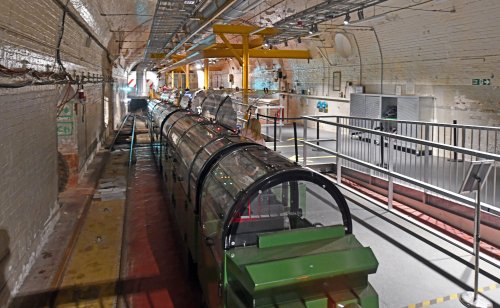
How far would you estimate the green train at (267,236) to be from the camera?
2.39 m

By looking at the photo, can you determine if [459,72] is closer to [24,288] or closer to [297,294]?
[297,294]

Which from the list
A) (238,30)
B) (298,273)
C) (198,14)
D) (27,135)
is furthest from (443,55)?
(298,273)

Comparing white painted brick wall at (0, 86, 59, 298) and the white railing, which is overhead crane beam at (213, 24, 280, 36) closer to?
the white railing

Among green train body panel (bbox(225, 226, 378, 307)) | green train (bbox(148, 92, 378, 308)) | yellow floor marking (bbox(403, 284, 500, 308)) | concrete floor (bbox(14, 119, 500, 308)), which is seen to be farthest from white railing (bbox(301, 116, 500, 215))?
green train body panel (bbox(225, 226, 378, 307))

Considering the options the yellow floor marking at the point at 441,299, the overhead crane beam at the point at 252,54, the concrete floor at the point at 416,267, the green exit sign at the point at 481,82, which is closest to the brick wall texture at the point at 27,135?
the concrete floor at the point at 416,267

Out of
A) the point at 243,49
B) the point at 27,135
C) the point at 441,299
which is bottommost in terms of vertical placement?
the point at 441,299

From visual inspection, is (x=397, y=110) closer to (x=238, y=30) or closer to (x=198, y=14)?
(x=238, y=30)

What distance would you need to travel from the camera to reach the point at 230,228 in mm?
2820

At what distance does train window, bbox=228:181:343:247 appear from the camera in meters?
2.98

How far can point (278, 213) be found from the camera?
334 cm

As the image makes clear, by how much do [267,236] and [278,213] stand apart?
673 mm

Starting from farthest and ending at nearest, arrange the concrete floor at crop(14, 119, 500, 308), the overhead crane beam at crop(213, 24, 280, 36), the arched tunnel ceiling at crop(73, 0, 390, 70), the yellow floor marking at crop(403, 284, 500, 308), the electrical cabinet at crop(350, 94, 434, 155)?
the overhead crane beam at crop(213, 24, 280, 36) → the electrical cabinet at crop(350, 94, 434, 155) → the arched tunnel ceiling at crop(73, 0, 390, 70) → the concrete floor at crop(14, 119, 500, 308) → the yellow floor marking at crop(403, 284, 500, 308)

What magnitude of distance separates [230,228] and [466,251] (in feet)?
9.05

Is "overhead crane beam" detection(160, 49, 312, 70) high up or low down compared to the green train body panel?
up
